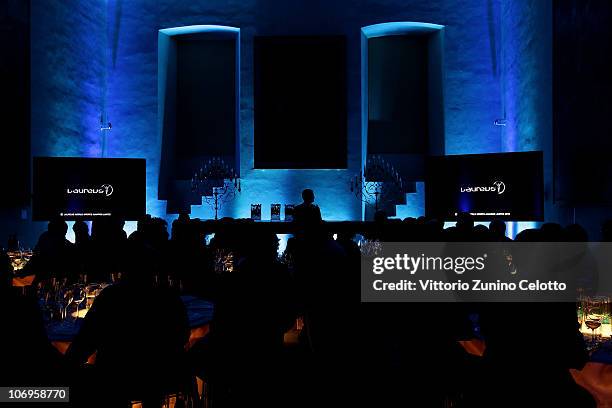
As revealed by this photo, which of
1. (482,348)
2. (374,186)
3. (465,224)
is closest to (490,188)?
(374,186)

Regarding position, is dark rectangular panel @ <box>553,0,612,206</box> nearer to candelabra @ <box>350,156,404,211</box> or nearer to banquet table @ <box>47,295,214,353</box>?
candelabra @ <box>350,156,404,211</box>

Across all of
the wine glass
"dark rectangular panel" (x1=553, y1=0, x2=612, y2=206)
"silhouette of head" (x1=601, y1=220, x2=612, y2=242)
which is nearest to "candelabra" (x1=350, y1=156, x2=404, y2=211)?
"dark rectangular panel" (x1=553, y1=0, x2=612, y2=206)

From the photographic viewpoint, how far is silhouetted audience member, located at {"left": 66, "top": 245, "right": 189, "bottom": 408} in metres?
2.38

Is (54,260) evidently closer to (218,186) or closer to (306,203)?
(306,203)

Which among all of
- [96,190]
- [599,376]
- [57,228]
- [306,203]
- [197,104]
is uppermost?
[197,104]

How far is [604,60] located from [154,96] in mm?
6928

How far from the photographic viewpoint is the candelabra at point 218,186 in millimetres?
9250

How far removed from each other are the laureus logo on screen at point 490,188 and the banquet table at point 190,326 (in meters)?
5.16

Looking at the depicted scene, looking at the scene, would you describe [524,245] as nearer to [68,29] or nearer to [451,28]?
[451,28]

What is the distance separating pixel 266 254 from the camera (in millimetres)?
2818

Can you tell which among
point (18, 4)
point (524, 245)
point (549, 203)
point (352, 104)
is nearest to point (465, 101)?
point (352, 104)

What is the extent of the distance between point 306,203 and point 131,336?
3847 mm

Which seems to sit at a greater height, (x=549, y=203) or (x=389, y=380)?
(x=549, y=203)

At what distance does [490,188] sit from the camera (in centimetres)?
745
